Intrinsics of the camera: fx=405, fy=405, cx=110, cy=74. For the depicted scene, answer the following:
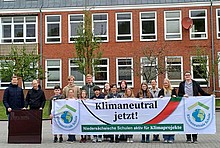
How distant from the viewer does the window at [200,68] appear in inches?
1308

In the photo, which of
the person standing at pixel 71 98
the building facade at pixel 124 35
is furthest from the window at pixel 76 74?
the person standing at pixel 71 98

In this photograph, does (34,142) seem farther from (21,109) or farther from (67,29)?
(67,29)

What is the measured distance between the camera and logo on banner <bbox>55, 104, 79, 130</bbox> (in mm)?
13508

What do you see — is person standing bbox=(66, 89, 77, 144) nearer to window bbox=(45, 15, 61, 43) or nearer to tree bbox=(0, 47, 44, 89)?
tree bbox=(0, 47, 44, 89)

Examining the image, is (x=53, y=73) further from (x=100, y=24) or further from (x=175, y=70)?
(x=175, y=70)

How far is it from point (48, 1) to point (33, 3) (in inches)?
57.6

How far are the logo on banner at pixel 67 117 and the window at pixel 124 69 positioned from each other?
23.0 meters

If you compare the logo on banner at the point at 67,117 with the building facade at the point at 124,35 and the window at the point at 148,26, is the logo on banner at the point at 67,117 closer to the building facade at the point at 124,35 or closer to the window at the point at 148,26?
the building facade at the point at 124,35

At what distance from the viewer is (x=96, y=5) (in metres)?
37.7

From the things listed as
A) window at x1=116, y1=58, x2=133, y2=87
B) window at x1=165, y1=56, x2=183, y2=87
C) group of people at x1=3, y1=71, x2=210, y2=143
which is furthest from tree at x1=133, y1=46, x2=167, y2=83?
group of people at x1=3, y1=71, x2=210, y2=143

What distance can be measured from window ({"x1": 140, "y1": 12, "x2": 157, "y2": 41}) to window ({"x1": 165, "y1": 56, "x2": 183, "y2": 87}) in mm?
2543

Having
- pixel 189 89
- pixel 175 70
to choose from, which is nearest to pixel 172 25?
pixel 175 70

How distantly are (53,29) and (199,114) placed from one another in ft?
87.3

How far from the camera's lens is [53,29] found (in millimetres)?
37781
